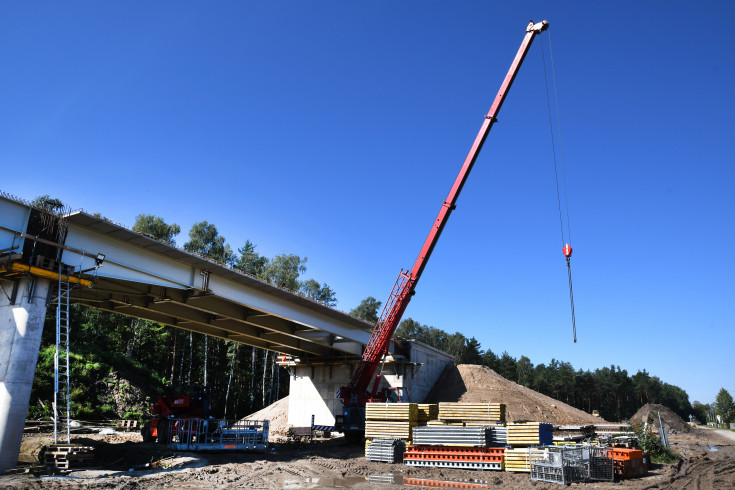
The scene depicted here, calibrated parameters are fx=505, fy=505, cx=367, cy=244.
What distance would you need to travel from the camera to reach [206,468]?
56.5 feet

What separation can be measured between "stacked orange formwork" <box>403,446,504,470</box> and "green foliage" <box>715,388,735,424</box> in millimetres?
123713

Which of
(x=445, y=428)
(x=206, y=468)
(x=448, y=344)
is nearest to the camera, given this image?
(x=206, y=468)

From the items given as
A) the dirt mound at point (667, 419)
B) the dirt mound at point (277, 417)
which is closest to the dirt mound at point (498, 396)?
the dirt mound at point (277, 417)

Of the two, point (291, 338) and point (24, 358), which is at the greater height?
point (291, 338)

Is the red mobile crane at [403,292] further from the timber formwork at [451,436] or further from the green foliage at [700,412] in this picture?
the green foliage at [700,412]

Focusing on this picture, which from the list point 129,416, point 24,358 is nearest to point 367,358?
point 24,358

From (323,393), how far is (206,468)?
855 inches

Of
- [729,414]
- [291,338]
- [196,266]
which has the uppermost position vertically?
[196,266]

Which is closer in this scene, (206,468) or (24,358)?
(24,358)

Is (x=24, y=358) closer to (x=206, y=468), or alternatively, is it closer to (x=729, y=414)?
(x=206, y=468)

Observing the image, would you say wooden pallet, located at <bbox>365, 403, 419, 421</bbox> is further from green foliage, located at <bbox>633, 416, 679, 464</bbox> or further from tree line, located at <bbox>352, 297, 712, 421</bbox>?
tree line, located at <bbox>352, 297, 712, 421</bbox>

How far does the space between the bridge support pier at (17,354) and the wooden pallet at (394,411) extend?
13005mm

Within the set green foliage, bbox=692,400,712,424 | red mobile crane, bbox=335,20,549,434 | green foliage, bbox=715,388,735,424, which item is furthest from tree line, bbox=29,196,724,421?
green foliage, bbox=692,400,712,424

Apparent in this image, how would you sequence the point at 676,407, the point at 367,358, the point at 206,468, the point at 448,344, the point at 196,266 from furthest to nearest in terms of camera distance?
1. the point at 676,407
2. the point at 448,344
3. the point at 367,358
4. the point at 196,266
5. the point at 206,468
